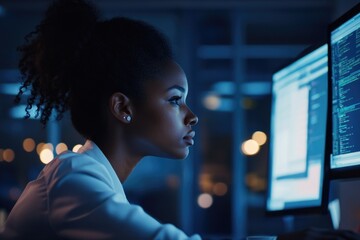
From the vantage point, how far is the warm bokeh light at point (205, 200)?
24.4 feet

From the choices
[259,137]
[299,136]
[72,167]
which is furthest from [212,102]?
[72,167]

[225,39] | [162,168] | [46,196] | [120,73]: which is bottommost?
[46,196]

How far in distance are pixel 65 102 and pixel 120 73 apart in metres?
0.16

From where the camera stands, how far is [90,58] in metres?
1.27

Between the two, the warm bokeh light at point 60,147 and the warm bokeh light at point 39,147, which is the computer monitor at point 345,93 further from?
the warm bokeh light at point 39,147

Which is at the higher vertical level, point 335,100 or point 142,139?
point 335,100

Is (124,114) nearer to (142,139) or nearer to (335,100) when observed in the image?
(142,139)

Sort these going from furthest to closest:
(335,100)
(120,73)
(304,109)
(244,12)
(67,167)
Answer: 1. (244,12)
2. (304,109)
3. (335,100)
4. (120,73)
5. (67,167)

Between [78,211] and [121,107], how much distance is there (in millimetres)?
316

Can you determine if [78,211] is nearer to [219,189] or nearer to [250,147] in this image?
[250,147]

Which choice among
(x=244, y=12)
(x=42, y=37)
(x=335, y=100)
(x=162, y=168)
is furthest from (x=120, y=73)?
(x=162, y=168)

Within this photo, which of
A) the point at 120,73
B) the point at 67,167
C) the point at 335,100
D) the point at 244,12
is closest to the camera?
the point at 67,167

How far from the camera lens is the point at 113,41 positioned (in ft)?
4.20

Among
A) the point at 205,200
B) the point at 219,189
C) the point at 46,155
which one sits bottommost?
the point at 205,200
